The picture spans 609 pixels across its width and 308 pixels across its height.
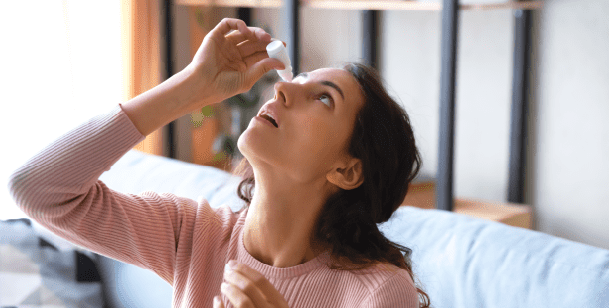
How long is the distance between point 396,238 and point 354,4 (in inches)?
44.5

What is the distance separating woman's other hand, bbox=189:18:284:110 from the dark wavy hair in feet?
0.65

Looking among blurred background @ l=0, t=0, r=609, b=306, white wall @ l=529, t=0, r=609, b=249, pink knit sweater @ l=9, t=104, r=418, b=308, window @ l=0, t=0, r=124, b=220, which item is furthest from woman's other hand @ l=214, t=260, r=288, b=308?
white wall @ l=529, t=0, r=609, b=249

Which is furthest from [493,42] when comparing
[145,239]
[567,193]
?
[145,239]

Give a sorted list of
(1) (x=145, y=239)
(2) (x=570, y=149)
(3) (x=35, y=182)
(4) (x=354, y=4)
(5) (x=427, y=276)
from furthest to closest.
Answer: (2) (x=570, y=149) → (4) (x=354, y=4) → (5) (x=427, y=276) → (1) (x=145, y=239) → (3) (x=35, y=182)

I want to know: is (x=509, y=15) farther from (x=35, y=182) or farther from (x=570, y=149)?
(x=35, y=182)

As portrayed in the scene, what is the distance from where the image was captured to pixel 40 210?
85cm

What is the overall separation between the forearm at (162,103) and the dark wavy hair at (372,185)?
1.10ft

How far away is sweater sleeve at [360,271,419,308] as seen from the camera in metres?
0.90

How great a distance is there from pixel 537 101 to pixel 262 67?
1841mm

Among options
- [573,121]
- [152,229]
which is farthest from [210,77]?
[573,121]

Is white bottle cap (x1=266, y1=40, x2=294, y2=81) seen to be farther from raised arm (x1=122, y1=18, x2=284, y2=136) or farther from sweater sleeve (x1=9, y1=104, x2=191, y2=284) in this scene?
sweater sleeve (x1=9, y1=104, x2=191, y2=284)

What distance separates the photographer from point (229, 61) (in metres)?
1.08

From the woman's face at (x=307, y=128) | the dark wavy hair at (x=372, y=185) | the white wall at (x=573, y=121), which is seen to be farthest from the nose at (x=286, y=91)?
the white wall at (x=573, y=121)

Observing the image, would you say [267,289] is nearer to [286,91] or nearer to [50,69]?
[286,91]
